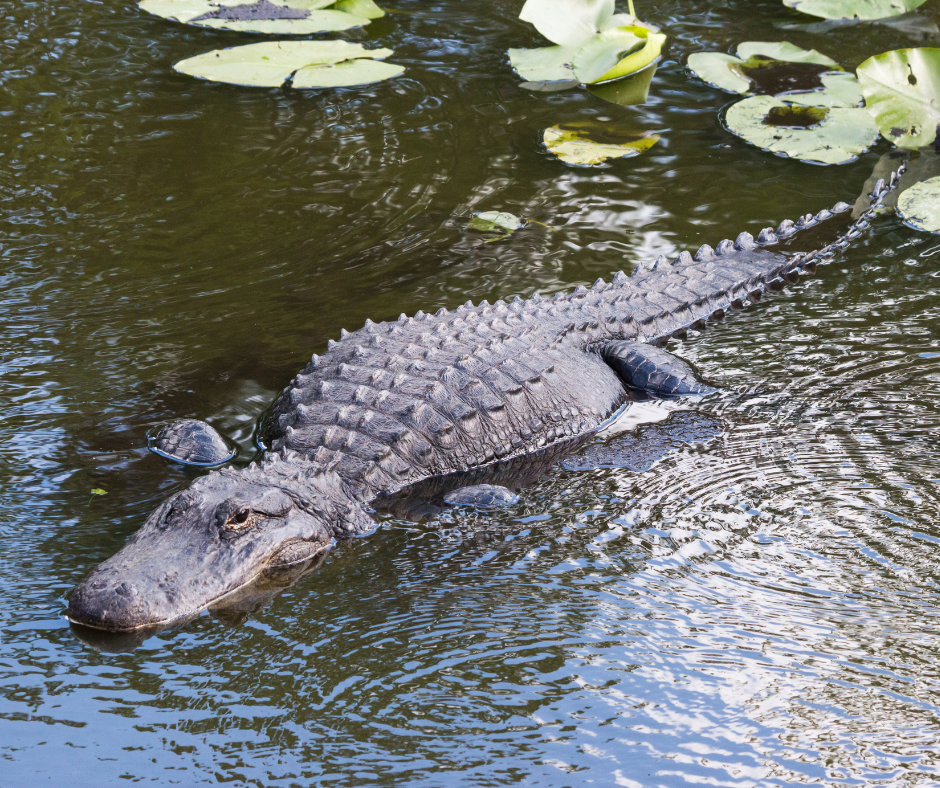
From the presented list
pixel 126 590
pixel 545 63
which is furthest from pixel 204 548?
pixel 545 63

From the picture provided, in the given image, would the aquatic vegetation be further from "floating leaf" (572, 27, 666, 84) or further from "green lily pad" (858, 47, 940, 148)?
"green lily pad" (858, 47, 940, 148)

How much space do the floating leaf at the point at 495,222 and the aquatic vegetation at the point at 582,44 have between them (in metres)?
2.14

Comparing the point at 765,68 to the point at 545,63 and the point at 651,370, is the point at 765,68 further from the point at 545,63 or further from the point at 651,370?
the point at 651,370

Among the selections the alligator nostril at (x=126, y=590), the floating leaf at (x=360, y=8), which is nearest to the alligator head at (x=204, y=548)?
the alligator nostril at (x=126, y=590)

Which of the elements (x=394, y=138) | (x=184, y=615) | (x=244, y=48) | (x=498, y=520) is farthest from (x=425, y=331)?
(x=244, y=48)

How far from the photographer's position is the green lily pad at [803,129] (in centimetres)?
669

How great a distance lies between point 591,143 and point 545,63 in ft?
4.31

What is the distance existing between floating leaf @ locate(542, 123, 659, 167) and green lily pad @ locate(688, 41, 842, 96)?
0.92 meters

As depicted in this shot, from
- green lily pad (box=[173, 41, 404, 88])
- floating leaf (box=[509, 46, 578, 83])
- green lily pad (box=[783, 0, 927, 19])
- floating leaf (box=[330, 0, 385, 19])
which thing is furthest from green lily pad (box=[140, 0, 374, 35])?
green lily pad (box=[783, 0, 927, 19])

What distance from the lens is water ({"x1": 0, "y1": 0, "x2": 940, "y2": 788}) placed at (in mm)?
2756

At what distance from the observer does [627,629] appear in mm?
3152

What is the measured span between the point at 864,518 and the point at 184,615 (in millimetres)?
2456

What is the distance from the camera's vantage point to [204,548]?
11.1 feet

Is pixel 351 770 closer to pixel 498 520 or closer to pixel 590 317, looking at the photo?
pixel 498 520
